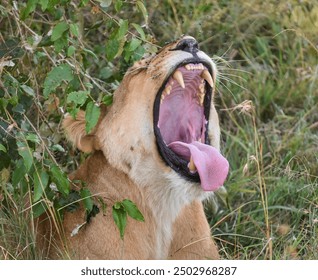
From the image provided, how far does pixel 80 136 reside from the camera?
4422 millimetres

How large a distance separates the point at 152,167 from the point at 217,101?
2057 millimetres

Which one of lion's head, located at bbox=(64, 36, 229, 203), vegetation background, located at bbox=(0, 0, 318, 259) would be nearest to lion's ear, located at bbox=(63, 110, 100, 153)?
lion's head, located at bbox=(64, 36, 229, 203)

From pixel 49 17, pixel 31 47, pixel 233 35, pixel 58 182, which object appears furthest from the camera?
pixel 233 35

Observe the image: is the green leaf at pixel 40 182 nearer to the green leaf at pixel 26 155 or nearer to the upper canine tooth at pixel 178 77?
the green leaf at pixel 26 155

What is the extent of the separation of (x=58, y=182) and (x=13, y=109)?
40 cm

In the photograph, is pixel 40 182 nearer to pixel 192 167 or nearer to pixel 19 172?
pixel 19 172

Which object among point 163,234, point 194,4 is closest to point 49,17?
point 194,4

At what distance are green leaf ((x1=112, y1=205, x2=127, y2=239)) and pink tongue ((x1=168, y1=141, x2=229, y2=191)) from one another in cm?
36

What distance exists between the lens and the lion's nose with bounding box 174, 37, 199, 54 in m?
4.24

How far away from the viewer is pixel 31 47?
446 cm

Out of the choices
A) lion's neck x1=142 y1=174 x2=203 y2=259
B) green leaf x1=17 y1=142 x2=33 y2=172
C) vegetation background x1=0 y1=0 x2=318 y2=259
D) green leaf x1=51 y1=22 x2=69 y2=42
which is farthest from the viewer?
lion's neck x1=142 y1=174 x2=203 y2=259

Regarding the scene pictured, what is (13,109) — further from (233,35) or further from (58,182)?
(233,35)

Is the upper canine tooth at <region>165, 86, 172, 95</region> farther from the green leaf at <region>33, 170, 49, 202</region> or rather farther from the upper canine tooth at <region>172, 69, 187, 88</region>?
the green leaf at <region>33, 170, 49, 202</region>

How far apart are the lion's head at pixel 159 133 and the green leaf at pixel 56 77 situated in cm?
30
